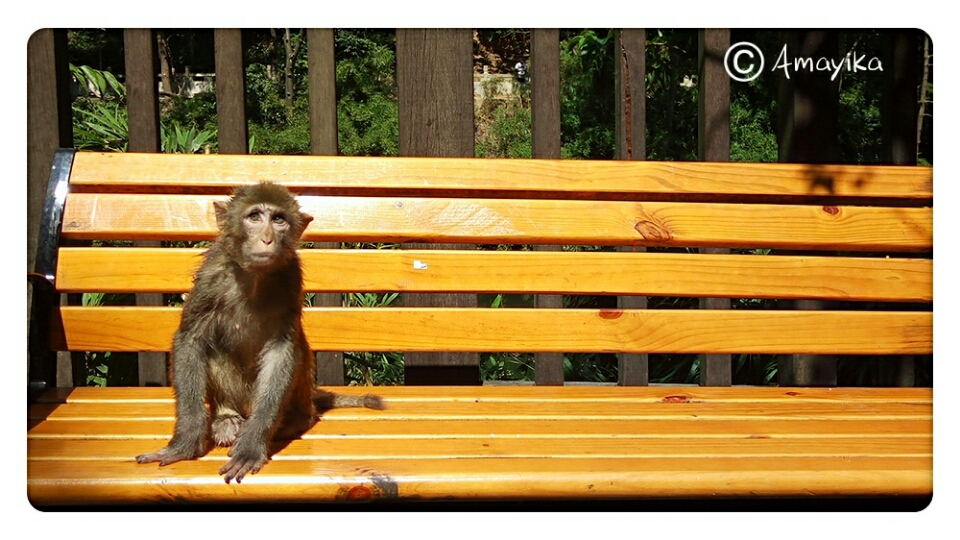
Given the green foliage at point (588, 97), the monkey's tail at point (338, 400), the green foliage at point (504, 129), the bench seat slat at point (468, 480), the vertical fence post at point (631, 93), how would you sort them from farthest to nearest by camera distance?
the green foliage at point (504, 129) → the green foliage at point (588, 97) → the vertical fence post at point (631, 93) → the monkey's tail at point (338, 400) → the bench seat slat at point (468, 480)

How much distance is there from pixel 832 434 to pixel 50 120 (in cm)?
279

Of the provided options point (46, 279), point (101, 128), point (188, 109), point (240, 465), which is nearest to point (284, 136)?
point (188, 109)

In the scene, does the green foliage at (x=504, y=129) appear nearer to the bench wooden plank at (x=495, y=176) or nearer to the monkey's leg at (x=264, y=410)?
the bench wooden plank at (x=495, y=176)

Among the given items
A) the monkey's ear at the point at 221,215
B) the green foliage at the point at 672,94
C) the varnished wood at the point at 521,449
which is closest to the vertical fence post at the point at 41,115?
the varnished wood at the point at 521,449

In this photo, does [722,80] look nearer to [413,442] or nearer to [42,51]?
[413,442]

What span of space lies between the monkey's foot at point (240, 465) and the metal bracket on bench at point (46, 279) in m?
0.99

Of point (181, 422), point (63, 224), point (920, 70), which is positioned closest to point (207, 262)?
point (181, 422)

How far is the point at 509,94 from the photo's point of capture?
471 centimetres

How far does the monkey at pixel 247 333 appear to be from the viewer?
2.30 m

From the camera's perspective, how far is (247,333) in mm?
2465

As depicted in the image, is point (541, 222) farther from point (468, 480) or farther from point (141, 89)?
point (141, 89)

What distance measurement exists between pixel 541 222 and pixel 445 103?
599mm

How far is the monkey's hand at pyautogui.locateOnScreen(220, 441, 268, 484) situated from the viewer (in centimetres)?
205

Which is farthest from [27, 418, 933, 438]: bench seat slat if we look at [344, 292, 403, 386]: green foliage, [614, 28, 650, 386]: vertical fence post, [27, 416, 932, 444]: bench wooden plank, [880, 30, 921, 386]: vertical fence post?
[344, 292, 403, 386]: green foliage
